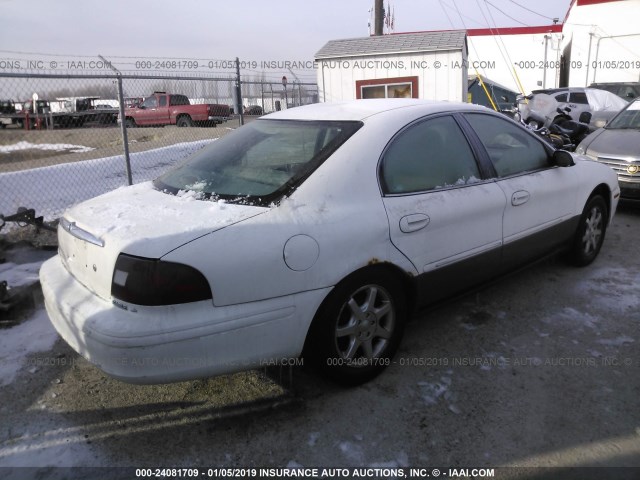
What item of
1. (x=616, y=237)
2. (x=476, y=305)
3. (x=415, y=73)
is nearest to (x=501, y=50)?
(x=415, y=73)

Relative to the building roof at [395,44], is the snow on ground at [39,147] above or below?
below

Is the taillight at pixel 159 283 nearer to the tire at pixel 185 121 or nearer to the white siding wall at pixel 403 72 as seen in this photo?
the white siding wall at pixel 403 72

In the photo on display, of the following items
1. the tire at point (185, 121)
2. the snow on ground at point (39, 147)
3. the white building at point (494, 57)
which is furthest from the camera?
the tire at point (185, 121)

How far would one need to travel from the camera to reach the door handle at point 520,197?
3.54 metres

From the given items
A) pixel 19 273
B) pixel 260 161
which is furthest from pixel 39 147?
pixel 260 161

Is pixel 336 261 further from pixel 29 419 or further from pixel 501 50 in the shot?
pixel 501 50

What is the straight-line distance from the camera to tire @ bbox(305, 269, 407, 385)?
2578 mm

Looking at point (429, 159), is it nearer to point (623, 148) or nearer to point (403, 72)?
point (623, 148)

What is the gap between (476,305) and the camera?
3.90m

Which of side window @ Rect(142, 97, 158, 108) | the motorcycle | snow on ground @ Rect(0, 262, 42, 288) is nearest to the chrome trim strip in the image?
snow on ground @ Rect(0, 262, 42, 288)

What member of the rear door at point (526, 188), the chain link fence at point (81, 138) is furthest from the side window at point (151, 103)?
the rear door at point (526, 188)

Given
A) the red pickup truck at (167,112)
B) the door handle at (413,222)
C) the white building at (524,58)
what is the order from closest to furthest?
the door handle at (413,222) → the red pickup truck at (167,112) → the white building at (524,58)

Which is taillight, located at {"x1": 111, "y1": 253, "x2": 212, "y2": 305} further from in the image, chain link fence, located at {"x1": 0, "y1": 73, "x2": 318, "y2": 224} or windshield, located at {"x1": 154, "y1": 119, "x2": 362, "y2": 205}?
chain link fence, located at {"x1": 0, "y1": 73, "x2": 318, "y2": 224}

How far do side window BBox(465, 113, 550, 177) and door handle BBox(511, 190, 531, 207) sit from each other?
154mm
